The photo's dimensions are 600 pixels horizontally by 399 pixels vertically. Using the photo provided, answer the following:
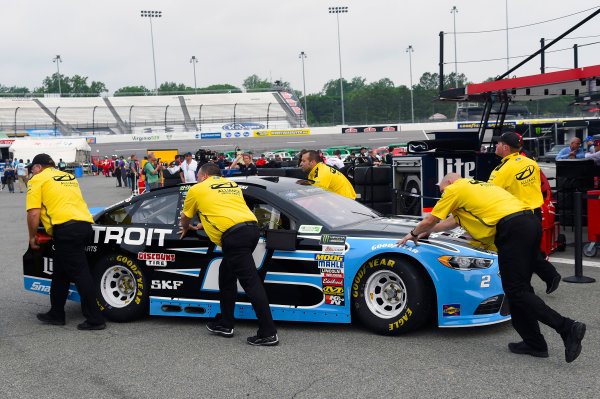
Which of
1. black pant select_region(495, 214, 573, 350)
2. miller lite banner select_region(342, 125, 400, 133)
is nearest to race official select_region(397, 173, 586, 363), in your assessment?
black pant select_region(495, 214, 573, 350)

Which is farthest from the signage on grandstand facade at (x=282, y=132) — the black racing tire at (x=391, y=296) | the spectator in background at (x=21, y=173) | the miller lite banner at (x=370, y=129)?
the black racing tire at (x=391, y=296)

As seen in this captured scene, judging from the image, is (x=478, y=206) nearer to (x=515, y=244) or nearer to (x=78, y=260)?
(x=515, y=244)

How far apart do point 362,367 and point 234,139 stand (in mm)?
61512

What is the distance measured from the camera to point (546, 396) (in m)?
4.11

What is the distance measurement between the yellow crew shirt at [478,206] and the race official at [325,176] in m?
3.65

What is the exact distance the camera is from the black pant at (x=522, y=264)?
4.77 m

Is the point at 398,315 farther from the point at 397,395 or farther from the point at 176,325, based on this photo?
the point at 176,325

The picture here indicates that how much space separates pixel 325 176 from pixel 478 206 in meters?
3.89

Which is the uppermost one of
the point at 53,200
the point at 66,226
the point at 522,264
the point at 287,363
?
the point at 53,200

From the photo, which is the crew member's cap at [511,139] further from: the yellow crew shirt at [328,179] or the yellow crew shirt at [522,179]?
the yellow crew shirt at [328,179]

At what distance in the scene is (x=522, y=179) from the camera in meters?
6.93

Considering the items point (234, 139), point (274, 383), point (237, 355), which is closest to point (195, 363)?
point (237, 355)

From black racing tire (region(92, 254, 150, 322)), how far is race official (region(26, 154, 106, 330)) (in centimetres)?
23

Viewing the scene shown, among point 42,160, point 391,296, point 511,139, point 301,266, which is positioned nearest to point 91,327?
point 42,160
